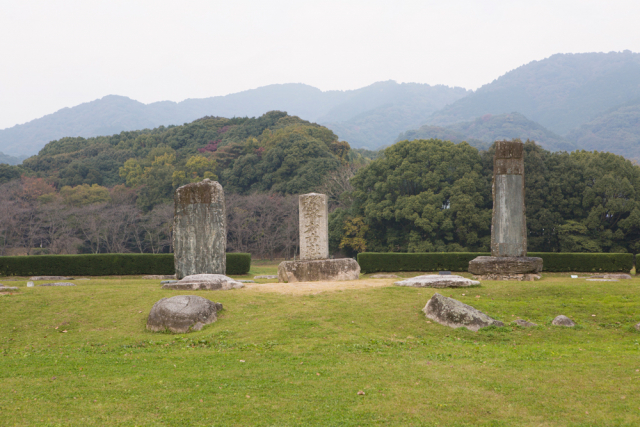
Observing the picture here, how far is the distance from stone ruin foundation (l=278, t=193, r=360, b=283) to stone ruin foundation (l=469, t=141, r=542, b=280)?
4.35m

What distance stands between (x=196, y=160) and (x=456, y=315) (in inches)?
1537

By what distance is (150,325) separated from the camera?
899 cm

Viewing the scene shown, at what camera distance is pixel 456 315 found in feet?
29.4

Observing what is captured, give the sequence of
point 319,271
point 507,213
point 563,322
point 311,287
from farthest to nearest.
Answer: point 507,213
point 319,271
point 311,287
point 563,322

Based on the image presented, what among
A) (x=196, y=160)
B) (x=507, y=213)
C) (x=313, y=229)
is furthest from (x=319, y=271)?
(x=196, y=160)

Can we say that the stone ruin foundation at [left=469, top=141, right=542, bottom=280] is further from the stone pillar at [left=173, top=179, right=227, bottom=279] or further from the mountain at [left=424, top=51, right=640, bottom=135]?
the mountain at [left=424, top=51, right=640, bottom=135]

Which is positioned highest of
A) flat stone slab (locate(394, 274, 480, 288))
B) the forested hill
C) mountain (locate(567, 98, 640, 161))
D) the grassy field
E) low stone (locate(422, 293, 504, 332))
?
mountain (locate(567, 98, 640, 161))

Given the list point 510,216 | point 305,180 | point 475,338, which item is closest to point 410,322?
point 475,338

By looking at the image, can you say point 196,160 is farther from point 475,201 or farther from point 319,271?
point 319,271

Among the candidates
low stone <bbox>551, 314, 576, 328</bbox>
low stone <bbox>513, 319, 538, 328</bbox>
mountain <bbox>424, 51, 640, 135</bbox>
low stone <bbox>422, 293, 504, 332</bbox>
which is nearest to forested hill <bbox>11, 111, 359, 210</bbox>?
low stone <bbox>422, 293, 504, 332</bbox>

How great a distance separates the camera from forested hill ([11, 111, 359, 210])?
41688 mm

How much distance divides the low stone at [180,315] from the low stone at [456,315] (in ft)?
14.5

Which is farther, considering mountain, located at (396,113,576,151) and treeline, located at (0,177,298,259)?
mountain, located at (396,113,576,151)

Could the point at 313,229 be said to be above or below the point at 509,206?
below
